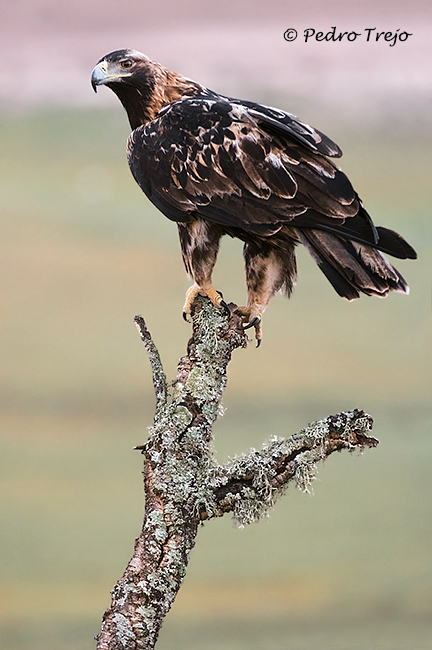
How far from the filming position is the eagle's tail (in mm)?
2059

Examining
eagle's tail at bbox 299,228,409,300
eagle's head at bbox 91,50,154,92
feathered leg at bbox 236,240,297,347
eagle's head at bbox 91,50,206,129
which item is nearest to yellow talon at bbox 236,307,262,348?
feathered leg at bbox 236,240,297,347

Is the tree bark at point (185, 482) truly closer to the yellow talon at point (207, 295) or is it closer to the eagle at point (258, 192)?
the yellow talon at point (207, 295)

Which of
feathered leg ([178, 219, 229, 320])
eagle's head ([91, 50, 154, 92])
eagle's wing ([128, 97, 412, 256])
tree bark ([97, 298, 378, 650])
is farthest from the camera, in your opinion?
eagle's head ([91, 50, 154, 92])

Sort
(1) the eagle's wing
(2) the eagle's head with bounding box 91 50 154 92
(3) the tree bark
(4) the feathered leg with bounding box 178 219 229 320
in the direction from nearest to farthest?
(3) the tree bark < (1) the eagle's wing < (4) the feathered leg with bounding box 178 219 229 320 < (2) the eagle's head with bounding box 91 50 154 92

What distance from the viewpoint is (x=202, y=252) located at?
7.18ft

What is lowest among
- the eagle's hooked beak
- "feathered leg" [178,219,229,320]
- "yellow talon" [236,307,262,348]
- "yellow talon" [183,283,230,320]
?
"yellow talon" [236,307,262,348]

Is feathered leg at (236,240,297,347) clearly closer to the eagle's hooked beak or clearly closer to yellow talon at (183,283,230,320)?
yellow talon at (183,283,230,320)

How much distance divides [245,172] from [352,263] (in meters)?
0.43

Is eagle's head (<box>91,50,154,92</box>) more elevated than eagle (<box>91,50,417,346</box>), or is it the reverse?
eagle's head (<box>91,50,154,92</box>)

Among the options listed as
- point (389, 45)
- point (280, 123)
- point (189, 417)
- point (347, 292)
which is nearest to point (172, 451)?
point (189, 417)

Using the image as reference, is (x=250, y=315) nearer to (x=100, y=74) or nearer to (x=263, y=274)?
(x=263, y=274)

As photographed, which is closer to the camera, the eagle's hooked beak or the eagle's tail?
the eagle's tail

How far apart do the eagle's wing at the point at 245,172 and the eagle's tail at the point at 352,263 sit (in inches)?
1.5

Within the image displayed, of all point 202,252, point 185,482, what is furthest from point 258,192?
point 185,482
